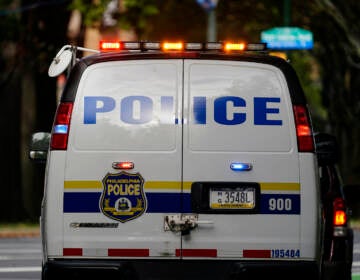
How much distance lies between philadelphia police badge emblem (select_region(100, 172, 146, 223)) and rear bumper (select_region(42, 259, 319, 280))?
0.32 meters

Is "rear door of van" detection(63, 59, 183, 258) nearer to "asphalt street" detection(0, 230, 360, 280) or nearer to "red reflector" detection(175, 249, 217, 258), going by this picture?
"red reflector" detection(175, 249, 217, 258)

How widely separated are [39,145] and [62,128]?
67cm

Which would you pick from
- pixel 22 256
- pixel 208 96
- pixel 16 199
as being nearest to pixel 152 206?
pixel 208 96

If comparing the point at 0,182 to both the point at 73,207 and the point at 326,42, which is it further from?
the point at 73,207

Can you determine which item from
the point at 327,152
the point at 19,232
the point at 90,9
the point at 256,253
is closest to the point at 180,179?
the point at 256,253

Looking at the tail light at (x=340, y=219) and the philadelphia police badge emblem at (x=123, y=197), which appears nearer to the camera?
the philadelphia police badge emblem at (x=123, y=197)

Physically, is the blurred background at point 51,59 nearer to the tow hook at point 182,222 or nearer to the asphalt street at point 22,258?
the asphalt street at point 22,258

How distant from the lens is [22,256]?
56.4ft

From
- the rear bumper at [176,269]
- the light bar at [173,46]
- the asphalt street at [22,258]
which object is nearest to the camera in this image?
the rear bumper at [176,269]

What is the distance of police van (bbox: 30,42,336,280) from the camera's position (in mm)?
8867

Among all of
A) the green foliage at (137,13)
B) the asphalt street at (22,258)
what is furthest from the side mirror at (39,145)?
the green foliage at (137,13)

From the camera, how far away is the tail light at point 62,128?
29.4 ft

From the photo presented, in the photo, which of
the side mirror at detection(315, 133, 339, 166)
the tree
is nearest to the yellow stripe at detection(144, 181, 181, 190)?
the side mirror at detection(315, 133, 339, 166)

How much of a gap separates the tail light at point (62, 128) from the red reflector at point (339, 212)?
9.43 ft
